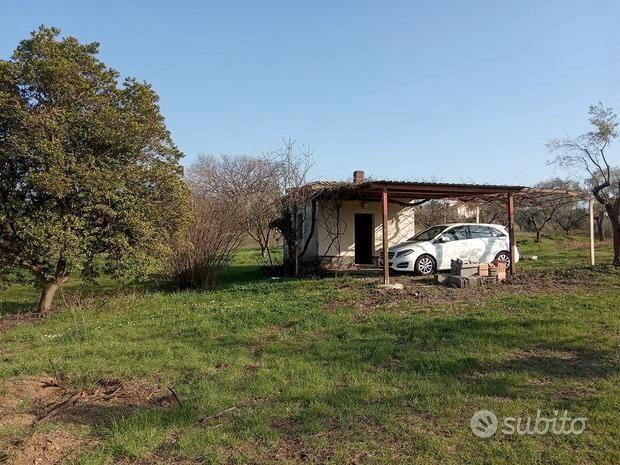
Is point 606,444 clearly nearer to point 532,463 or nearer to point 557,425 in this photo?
point 557,425

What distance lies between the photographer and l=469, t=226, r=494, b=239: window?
14477mm

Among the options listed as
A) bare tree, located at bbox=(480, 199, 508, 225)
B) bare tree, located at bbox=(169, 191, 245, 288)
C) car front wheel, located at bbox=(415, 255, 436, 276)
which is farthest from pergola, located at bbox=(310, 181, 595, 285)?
bare tree, located at bbox=(480, 199, 508, 225)

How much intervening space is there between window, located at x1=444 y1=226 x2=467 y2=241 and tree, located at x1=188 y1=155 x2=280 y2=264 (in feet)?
17.6

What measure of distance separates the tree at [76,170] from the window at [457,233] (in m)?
7.74

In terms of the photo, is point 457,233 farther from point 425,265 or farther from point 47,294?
point 47,294

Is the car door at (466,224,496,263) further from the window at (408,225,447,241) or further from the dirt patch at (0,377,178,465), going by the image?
the dirt patch at (0,377,178,465)

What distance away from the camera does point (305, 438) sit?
3990mm

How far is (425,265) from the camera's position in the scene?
1379cm

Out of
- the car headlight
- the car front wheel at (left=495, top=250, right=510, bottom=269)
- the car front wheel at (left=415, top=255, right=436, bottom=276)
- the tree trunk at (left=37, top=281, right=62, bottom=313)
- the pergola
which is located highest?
the pergola

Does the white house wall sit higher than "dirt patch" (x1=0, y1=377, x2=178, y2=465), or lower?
higher

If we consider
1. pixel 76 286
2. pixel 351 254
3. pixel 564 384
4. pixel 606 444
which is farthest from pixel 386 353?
pixel 76 286

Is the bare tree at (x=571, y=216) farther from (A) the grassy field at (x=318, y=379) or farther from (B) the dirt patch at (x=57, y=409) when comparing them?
(B) the dirt patch at (x=57, y=409)

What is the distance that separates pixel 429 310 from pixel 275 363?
381cm

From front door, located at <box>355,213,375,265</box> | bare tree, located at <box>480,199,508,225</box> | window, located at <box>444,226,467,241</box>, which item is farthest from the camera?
bare tree, located at <box>480,199,508,225</box>
